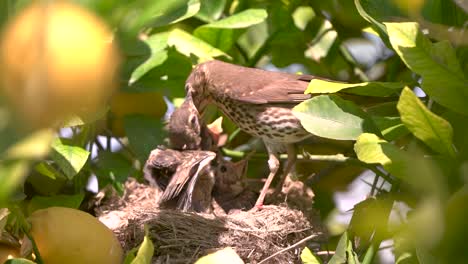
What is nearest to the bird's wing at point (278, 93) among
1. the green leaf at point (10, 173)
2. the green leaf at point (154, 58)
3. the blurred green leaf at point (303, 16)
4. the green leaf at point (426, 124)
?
the blurred green leaf at point (303, 16)

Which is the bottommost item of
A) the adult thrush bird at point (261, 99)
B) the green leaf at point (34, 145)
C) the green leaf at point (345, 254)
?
Result: the adult thrush bird at point (261, 99)

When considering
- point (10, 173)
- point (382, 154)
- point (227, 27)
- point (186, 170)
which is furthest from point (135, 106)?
point (10, 173)

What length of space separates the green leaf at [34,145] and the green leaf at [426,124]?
69 centimetres

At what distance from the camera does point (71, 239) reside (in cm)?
107

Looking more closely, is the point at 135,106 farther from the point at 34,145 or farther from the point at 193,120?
the point at 34,145

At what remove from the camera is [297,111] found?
122cm

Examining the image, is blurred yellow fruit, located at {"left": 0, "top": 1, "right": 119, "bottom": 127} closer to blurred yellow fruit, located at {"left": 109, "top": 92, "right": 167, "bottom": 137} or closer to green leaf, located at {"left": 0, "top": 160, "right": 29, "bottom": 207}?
green leaf, located at {"left": 0, "top": 160, "right": 29, "bottom": 207}

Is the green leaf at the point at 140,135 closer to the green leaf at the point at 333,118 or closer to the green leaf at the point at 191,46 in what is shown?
the green leaf at the point at 191,46

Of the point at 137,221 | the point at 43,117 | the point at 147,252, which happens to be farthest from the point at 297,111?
the point at 43,117

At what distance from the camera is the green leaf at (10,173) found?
334 mm

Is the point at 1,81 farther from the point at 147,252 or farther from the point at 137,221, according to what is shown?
the point at 137,221

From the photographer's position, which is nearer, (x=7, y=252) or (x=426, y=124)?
(x=426, y=124)

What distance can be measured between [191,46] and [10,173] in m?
1.50

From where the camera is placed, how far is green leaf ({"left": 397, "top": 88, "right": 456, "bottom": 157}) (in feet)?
3.05
